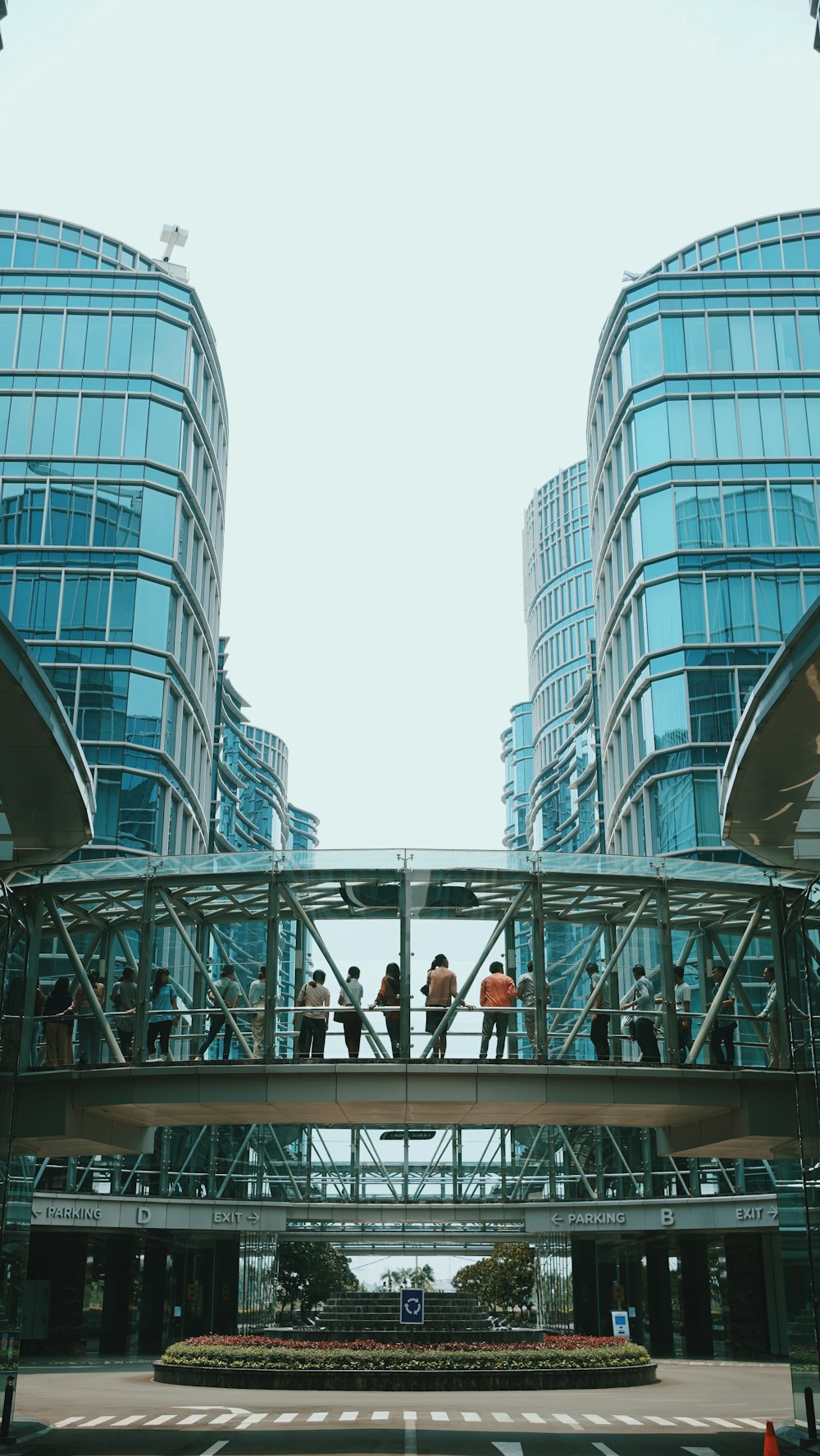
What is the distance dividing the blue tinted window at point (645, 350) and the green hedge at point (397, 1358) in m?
40.0

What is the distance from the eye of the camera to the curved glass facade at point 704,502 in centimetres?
5712

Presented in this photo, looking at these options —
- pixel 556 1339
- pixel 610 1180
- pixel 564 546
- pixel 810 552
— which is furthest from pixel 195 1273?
pixel 564 546

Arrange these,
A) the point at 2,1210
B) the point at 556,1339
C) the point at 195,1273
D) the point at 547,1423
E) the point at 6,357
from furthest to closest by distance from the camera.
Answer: the point at 6,357, the point at 195,1273, the point at 556,1339, the point at 547,1423, the point at 2,1210

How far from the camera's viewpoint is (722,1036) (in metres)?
24.4

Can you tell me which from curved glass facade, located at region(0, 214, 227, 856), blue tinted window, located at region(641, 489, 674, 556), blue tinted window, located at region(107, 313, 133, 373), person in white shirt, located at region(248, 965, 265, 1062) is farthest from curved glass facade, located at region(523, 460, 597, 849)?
person in white shirt, located at region(248, 965, 265, 1062)

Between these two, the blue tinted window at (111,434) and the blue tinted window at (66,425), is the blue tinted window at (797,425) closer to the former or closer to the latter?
the blue tinted window at (111,434)

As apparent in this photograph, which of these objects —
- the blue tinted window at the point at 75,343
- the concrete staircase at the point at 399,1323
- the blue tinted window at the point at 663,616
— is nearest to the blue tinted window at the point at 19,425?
the blue tinted window at the point at 75,343

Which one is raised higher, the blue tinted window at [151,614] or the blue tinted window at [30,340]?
the blue tinted window at [30,340]

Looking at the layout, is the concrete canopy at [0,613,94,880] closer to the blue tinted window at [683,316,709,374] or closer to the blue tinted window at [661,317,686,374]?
the blue tinted window at [661,317,686,374]

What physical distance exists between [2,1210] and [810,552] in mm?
45393

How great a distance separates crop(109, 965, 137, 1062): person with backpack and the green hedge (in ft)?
43.0

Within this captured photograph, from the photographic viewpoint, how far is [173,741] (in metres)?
61.5

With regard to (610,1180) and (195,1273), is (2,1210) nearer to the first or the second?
(610,1180)

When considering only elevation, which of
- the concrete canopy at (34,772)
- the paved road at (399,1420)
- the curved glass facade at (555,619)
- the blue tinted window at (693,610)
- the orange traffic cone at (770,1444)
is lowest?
the paved road at (399,1420)
